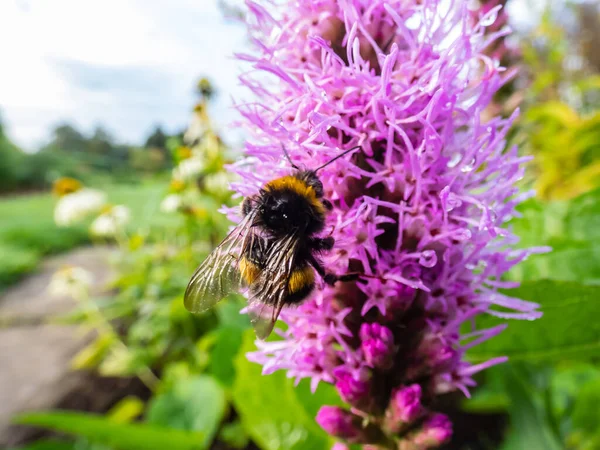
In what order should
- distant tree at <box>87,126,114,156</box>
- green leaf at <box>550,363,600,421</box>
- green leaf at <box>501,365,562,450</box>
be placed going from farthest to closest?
distant tree at <box>87,126,114,156</box>, green leaf at <box>550,363,600,421</box>, green leaf at <box>501,365,562,450</box>

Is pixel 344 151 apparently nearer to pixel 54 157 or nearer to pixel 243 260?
pixel 243 260

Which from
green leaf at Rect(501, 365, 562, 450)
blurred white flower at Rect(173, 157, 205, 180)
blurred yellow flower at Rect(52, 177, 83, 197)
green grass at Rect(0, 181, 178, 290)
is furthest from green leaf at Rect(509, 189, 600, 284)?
green grass at Rect(0, 181, 178, 290)

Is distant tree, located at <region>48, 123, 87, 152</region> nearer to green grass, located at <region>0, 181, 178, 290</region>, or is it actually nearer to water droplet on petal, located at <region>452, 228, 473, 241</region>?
green grass, located at <region>0, 181, 178, 290</region>

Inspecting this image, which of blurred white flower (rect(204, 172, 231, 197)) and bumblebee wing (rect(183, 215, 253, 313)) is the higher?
bumblebee wing (rect(183, 215, 253, 313))

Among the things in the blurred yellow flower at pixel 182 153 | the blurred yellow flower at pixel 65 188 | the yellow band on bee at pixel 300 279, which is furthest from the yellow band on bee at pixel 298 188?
the blurred yellow flower at pixel 65 188

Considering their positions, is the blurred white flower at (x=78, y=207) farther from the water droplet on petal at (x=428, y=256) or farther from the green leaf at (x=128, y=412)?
the water droplet on petal at (x=428, y=256)

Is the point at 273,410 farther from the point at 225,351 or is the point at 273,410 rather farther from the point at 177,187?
the point at 177,187

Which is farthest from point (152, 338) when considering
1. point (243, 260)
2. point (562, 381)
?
point (243, 260)
